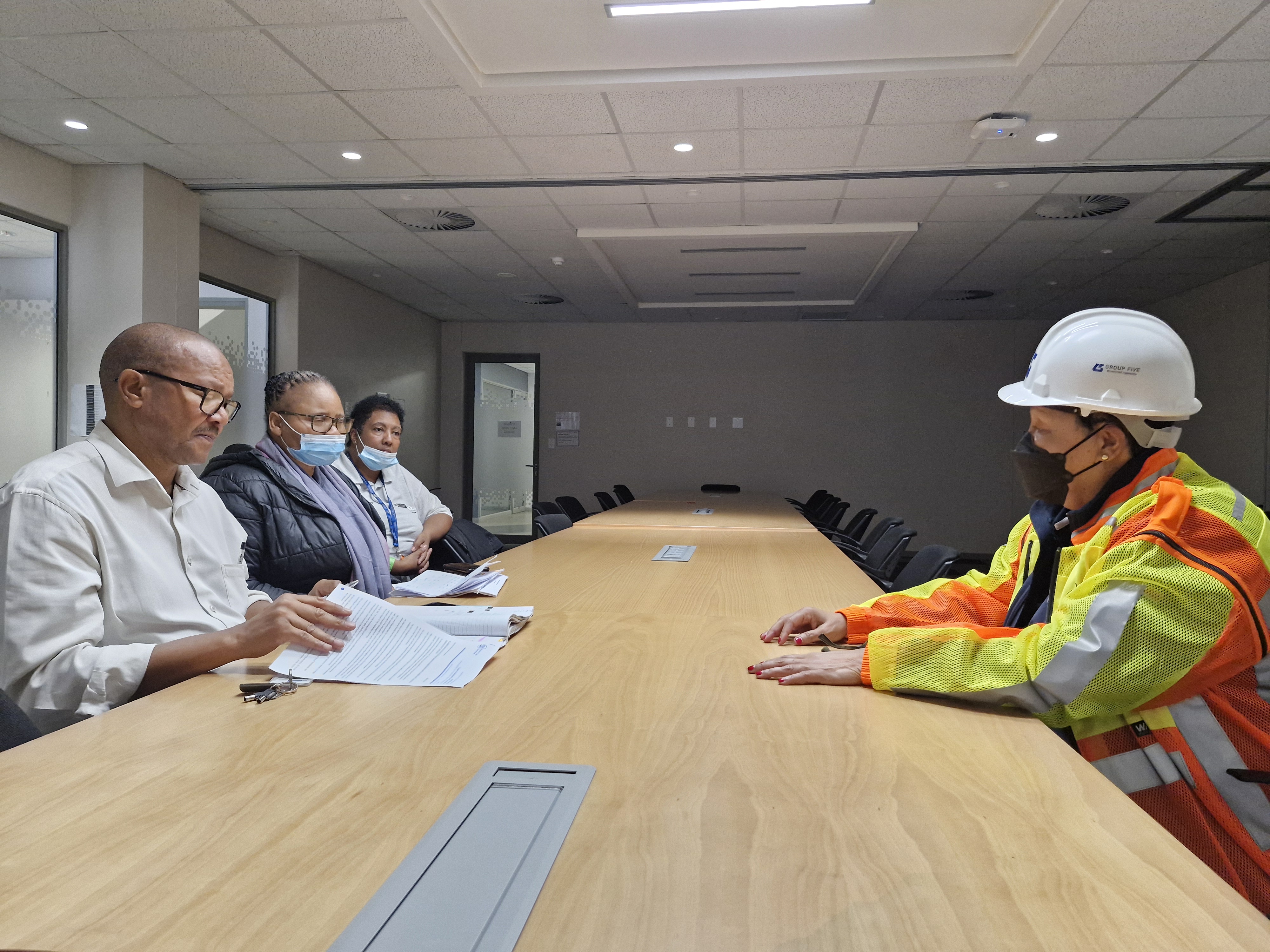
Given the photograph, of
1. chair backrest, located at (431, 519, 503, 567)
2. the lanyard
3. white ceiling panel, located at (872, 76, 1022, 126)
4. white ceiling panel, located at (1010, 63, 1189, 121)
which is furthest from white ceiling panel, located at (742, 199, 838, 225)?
the lanyard

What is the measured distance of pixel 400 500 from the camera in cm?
411

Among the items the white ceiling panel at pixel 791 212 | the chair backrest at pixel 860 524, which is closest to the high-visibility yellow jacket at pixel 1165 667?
the white ceiling panel at pixel 791 212

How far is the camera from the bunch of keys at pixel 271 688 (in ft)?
4.14

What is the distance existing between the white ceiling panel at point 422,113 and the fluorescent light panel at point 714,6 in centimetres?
106

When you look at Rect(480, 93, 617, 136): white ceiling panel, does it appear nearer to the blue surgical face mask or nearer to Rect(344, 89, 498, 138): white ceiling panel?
Rect(344, 89, 498, 138): white ceiling panel

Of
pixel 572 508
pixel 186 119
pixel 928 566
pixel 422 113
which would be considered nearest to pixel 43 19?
pixel 186 119

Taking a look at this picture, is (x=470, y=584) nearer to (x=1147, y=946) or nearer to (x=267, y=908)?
(x=267, y=908)

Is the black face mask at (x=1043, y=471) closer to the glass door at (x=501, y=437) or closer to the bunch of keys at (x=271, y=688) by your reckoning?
the bunch of keys at (x=271, y=688)

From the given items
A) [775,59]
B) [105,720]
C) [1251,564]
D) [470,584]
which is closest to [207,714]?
[105,720]

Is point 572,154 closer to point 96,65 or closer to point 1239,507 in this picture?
point 96,65

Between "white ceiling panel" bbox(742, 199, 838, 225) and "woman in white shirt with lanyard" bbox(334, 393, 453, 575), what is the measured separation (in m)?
2.95

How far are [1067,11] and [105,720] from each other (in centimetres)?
380

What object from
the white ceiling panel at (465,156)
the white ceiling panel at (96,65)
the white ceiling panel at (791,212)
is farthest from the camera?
the white ceiling panel at (791,212)

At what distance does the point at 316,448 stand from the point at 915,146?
3656mm
